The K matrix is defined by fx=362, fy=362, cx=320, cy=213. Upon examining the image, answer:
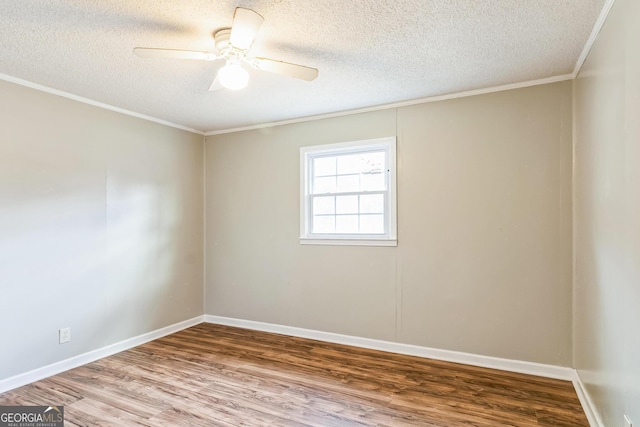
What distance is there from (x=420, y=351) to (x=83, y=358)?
3.08m

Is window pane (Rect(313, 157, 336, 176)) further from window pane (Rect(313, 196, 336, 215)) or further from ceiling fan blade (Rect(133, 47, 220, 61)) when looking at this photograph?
ceiling fan blade (Rect(133, 47, 220, 61))

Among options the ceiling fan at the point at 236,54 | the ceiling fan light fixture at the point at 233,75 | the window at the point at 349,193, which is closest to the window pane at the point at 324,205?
the window at the point at 349,193

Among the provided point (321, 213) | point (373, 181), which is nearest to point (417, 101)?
point (373, 181)

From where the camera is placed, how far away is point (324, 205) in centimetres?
399

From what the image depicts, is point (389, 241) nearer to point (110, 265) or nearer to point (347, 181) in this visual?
point (347, 181)

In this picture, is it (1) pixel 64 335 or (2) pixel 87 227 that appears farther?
(2) pixel 87 227

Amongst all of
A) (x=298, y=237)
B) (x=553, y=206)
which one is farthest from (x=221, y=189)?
(x=553, y=206)

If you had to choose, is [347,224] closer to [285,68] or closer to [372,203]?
[372,203]

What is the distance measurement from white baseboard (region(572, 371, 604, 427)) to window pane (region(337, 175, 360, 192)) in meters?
2.40

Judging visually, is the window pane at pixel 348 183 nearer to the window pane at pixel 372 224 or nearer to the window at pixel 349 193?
the window at pixel 349 193

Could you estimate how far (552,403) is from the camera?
2508mm

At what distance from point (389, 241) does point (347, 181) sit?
79 cm

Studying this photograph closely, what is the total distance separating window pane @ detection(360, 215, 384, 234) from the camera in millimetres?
3662

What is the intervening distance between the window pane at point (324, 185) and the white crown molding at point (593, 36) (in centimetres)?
226
